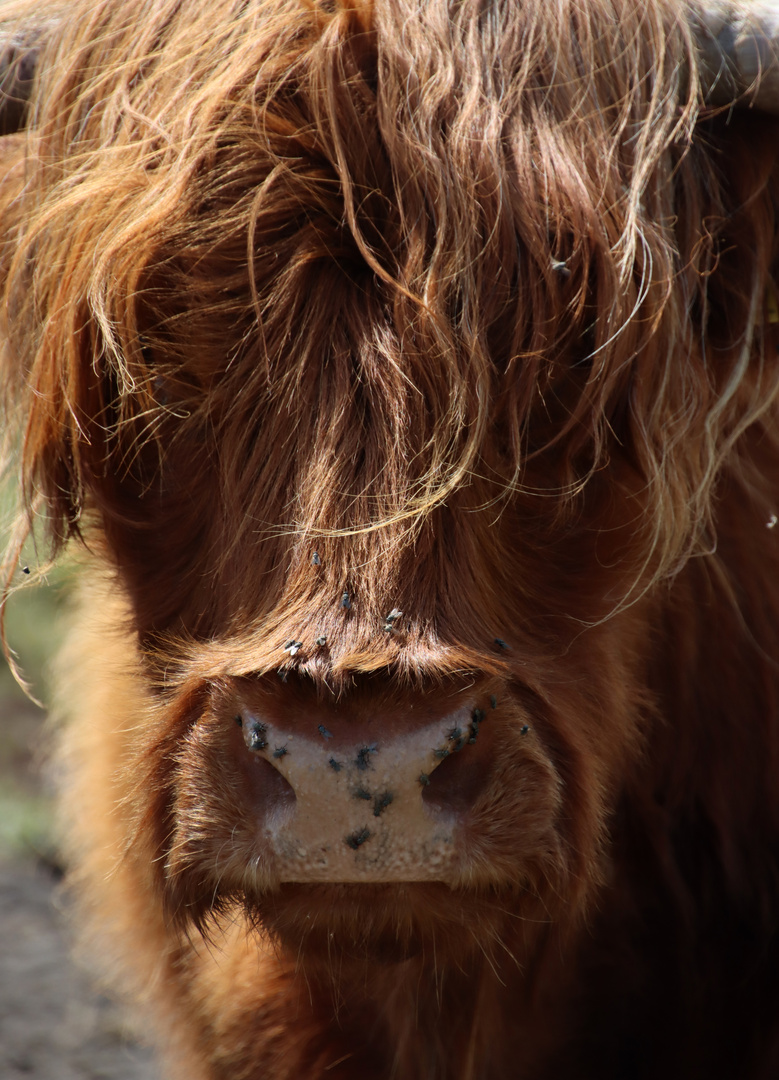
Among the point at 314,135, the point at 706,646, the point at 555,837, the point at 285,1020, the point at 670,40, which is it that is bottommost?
the point at 285,1020

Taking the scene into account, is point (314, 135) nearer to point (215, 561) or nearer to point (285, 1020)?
point (215, 561)

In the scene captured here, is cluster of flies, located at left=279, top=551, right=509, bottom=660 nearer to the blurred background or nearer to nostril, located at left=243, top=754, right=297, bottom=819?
nostril, located at left=243, top=754, right=297, bottom=819

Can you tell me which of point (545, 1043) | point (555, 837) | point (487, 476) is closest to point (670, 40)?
point (487, 476)

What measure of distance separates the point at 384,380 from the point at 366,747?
46 centimetres

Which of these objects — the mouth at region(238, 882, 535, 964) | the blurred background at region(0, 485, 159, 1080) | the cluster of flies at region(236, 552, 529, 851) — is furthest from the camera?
the blurred background at region(0, 485, 159, 1080)

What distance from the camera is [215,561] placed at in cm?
160

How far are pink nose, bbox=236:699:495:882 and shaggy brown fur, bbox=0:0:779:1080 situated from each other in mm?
30

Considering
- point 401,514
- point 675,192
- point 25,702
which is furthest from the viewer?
point 25,702

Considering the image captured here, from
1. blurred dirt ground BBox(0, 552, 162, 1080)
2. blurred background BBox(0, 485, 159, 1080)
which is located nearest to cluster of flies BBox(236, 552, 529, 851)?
blurred background BBox(0, 485, 159, 1080)

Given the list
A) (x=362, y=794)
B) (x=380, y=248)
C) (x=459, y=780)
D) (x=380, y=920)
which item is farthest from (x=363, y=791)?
(x=380, y=248)

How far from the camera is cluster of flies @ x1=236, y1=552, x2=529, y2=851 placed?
1329 mm

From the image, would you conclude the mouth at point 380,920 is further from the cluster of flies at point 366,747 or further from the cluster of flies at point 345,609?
the cluster of flies at point 345,609

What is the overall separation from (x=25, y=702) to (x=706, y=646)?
13.2 feet

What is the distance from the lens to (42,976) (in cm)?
355
